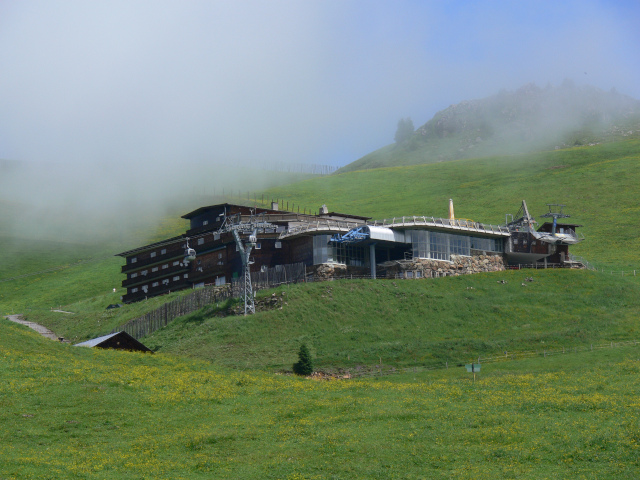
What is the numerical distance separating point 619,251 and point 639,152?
70432 mm

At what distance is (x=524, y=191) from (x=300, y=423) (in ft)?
390

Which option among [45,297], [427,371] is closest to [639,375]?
[427,371]

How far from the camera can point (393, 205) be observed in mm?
153875

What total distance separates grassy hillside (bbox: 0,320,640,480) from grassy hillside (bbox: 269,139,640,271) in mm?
60558

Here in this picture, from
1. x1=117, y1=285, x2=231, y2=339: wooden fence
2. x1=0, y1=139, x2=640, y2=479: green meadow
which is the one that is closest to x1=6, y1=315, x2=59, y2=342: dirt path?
x1=0, y1=139, x2=640, y2=479: green meadow

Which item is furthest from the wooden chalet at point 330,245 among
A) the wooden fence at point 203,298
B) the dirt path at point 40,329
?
the dirt path at point 40,329

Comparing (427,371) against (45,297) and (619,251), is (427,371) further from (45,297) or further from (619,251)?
Answer: (45,297)

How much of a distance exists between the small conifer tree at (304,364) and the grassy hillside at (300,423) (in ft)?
17.6

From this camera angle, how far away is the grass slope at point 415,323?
6569cm

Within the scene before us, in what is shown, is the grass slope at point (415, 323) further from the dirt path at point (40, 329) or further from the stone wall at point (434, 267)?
the dirt path at point (40, 329)

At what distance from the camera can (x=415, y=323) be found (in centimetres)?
7306

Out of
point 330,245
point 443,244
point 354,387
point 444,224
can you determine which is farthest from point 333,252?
point 354,387

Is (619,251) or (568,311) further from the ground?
(619,251)

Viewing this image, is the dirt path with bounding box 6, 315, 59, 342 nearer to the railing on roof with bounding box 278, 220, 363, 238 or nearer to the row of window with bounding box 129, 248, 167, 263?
the row of window with bounding box 129, 248, 167, 263
